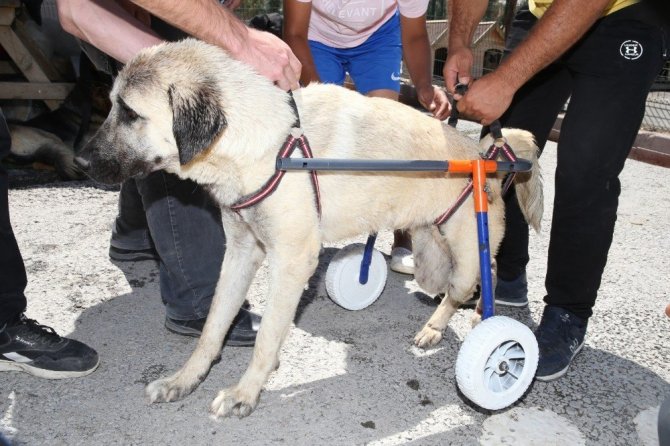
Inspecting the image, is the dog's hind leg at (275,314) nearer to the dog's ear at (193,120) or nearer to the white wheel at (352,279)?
the dog's ear at (193,120)

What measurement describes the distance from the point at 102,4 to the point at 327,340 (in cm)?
187

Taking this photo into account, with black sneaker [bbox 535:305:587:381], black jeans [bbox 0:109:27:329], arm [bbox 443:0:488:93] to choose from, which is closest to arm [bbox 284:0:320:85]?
arm [bbox 443:0:488:93]

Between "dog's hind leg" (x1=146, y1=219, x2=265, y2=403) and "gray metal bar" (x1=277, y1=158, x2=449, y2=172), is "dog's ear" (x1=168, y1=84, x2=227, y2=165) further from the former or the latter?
"dog's hind leg" (x1=146, y1=219, x2=265, y2=403)

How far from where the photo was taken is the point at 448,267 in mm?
3232

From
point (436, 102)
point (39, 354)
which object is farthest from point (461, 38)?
point (39, 354)

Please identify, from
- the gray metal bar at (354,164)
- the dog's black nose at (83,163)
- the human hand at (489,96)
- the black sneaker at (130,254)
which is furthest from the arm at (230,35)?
the black sneaker at (130,254)

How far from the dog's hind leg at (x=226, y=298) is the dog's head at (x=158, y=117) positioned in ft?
1.51

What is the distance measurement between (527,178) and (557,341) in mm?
797

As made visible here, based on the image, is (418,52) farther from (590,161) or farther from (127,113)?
(127,113)

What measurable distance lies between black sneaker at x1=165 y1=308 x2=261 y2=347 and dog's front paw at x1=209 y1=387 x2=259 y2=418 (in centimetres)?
49

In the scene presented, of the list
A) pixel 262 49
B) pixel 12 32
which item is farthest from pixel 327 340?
pixel 12 32

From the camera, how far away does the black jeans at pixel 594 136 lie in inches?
103

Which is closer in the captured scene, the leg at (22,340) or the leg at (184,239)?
the leg at (22,340)

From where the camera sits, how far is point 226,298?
2.75 m
